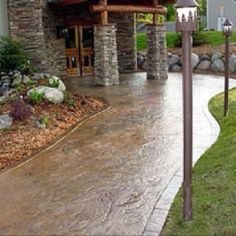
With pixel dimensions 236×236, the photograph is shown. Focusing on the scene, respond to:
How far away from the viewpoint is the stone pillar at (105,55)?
14328 millimetres

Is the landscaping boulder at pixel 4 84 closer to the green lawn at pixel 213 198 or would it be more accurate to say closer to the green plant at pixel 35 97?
the green plant at pixel 35 97

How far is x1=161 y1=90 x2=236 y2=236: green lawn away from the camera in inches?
167

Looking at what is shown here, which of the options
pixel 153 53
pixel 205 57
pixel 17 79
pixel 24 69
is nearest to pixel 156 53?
pixel 153 53

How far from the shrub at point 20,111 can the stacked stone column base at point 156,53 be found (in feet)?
26.1

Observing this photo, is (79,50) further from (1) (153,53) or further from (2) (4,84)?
(2) (4,84)

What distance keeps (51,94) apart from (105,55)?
177 inches

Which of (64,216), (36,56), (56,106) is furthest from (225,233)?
(36,56)

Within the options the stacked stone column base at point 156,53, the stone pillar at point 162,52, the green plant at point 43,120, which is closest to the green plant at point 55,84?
the green plant at point 43,120

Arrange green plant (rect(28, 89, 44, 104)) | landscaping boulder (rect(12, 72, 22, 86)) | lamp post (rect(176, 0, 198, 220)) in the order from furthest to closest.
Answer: landscaping boulder (rect(12, 72, 22, 86)), green plant (rect(28, 89, 44, 104)), lamp post (rect(176, 0, 198, 220))

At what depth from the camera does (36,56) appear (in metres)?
15.4

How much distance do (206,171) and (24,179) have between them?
2297 mm

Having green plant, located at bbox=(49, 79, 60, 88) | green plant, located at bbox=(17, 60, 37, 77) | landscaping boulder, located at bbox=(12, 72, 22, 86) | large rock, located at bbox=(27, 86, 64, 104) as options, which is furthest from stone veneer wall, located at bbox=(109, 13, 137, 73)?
large rock, located at bbox=(27, 86, 64, 104)

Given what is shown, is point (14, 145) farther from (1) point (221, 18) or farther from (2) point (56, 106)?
(1) point (221, 18)

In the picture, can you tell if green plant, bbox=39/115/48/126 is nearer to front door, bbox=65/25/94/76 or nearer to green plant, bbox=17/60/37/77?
green plant, bbox=17/60/37/77
